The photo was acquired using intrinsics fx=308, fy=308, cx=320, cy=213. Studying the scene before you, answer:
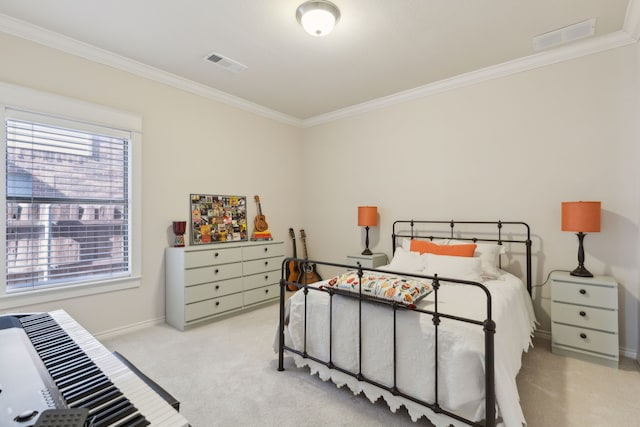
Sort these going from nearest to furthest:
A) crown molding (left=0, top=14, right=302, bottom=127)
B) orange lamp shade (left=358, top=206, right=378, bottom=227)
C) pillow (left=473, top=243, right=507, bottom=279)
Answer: crown molding (left=0, top=14, right=302, bottom=127), pillow (left=473, top=243, right=507, bottom=279), orange lamp shade (left=358, top=206, right=378, bottom=227)

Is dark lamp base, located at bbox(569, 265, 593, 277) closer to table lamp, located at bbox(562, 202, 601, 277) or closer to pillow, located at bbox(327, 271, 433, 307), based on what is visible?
table lamp, located at bbox(562, 202, 601, 277)

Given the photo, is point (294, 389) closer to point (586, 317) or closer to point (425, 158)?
point (586, 317)

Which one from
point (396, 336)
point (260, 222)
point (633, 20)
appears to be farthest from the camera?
point (260, 222)

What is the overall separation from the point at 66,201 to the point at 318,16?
2716mm

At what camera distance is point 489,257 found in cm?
293

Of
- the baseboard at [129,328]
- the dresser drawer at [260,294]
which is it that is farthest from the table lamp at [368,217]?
the baseboard at [129,328]

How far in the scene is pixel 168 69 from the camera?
3293mm

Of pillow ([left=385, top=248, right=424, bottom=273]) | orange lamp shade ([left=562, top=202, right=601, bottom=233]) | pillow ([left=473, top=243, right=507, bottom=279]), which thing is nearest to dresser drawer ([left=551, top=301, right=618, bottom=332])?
pillow ([left=473, top=243, right=507, bottom=279])

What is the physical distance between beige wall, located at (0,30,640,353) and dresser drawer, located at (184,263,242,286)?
446 mm

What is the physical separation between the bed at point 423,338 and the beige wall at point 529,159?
740mm

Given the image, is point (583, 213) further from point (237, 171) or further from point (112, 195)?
point (112, 195)

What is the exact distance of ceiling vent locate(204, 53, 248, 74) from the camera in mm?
3018

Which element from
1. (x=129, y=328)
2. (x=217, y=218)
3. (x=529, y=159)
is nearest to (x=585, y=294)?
(x=529, y=159)

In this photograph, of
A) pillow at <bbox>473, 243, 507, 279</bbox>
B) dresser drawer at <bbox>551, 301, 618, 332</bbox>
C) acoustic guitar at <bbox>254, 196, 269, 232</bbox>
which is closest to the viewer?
dresser drawer at <bbox>551, 301, 618, 332</bbox>
